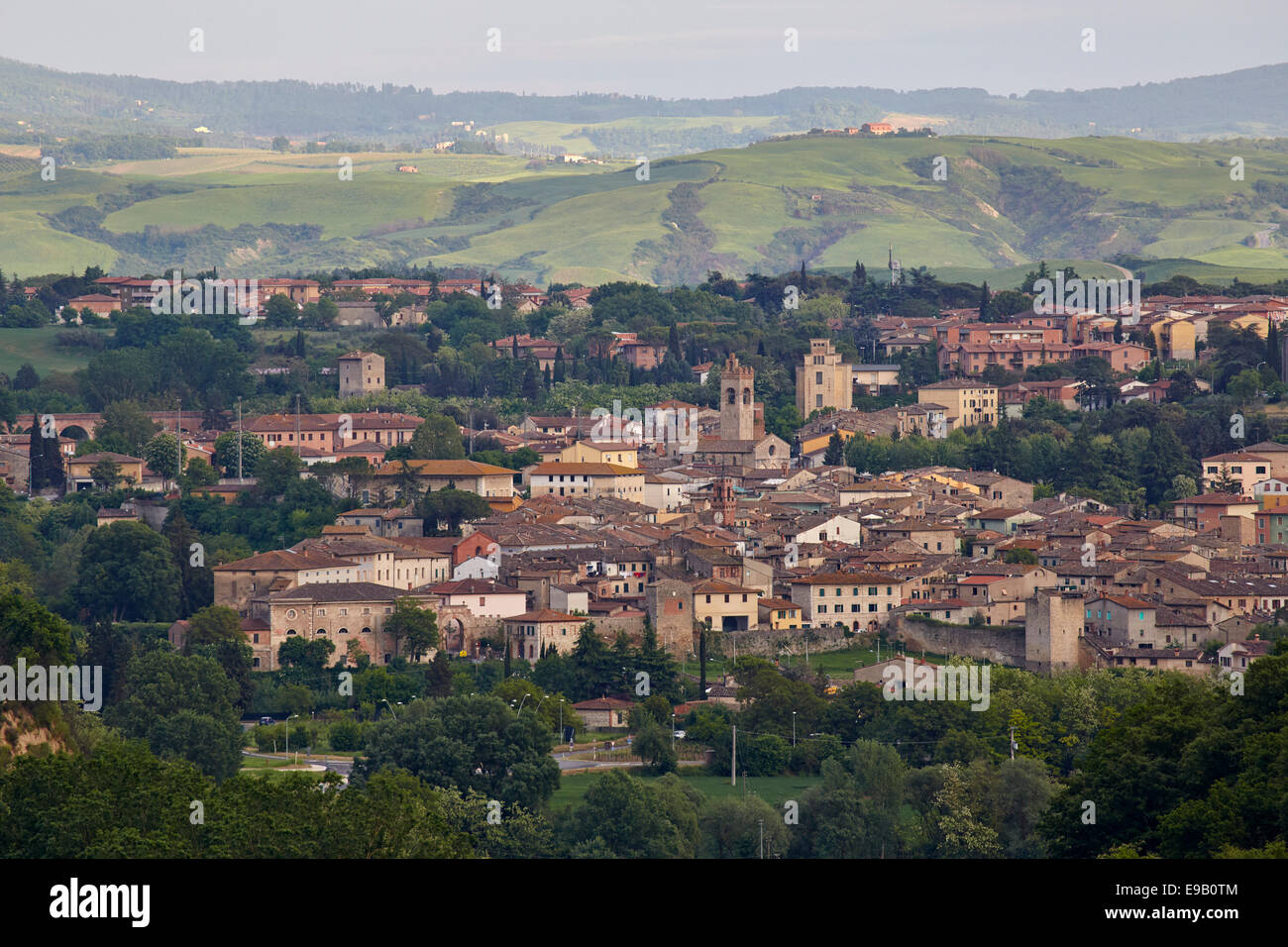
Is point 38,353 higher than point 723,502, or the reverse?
point 38,353

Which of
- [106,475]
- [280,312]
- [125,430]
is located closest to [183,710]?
[106,475]

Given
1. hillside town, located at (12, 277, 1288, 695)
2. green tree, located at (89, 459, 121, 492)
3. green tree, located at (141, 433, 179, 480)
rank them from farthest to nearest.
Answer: green tree, located at (141, 433, 179, 480) < green tree, located at (89, 459, 121, 492) < hillside town, located at (12, 277, 1288, 695)

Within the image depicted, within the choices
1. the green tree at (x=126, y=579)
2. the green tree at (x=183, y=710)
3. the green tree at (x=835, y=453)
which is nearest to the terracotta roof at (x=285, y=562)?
the green tree at (x=126, y=579)

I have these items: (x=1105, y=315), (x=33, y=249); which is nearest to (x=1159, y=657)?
(x=1105, y=315)

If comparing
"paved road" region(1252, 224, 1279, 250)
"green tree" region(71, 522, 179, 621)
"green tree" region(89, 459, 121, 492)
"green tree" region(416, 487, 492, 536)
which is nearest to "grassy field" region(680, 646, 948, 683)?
"green tree" region(416, 487, 492, 536)

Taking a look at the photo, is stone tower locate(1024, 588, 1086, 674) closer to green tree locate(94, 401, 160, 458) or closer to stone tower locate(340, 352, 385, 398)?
green tree locate(94, 401, 160, 458)

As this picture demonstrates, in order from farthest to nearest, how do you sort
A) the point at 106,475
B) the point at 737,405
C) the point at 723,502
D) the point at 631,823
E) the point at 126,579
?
1. the point at 737,405
2. the point at 106,475
3. the point at 723,502
4. the point at 126,579
5. the point at 631,823

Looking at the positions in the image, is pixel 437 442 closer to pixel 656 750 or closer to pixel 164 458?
pixel 164 458

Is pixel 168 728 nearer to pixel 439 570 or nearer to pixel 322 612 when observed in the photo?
pixel 322 612
